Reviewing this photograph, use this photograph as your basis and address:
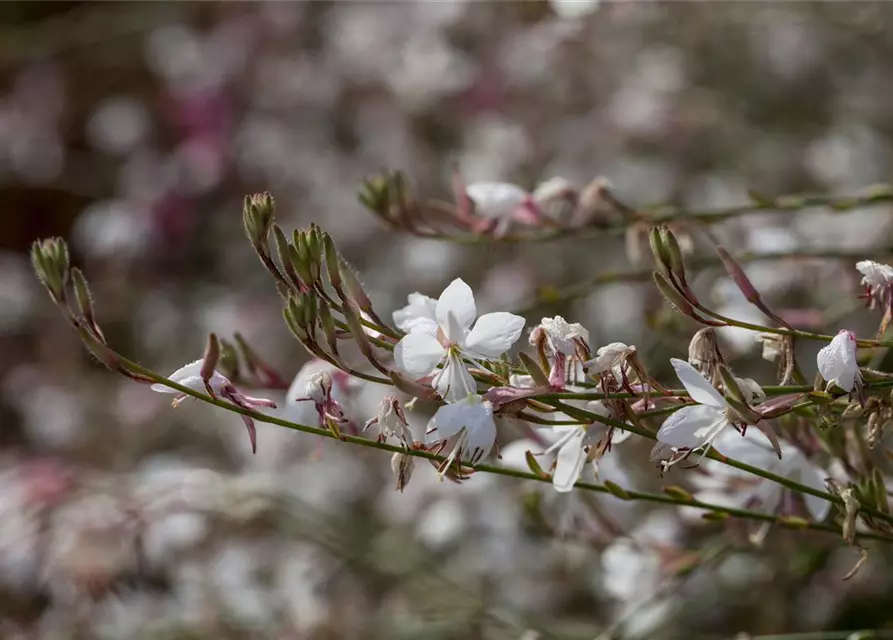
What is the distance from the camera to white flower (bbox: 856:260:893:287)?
611 mm

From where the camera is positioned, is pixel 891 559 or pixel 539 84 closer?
pixel 891 559

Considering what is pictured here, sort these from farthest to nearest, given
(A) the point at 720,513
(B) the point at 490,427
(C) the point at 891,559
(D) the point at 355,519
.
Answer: (D) the point at 355,519, (C) the point at 891,559, (A) the point at 720,513, (B) the point at 490,427

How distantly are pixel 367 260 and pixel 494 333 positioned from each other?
155 centimetres

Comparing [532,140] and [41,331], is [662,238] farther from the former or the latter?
[41,331]

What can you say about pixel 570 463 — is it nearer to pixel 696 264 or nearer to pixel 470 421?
pixel 470 421

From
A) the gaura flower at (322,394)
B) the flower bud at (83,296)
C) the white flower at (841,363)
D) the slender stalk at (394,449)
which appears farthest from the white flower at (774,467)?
the flower bud at (83,296)

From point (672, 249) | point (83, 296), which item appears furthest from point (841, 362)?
point (83, 296)

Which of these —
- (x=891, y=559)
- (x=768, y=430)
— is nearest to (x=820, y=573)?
(x=891, y=559)

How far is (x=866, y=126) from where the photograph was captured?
5.69 ft

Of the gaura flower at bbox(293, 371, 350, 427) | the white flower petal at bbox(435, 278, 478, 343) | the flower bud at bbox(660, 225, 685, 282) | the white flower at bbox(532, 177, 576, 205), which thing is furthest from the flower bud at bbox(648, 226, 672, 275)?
the white flower at bbox(532, 177, 576, 205)

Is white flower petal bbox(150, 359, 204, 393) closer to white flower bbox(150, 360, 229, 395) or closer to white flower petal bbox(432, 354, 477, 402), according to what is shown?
white flower bbox(150, 360, 229, 395)

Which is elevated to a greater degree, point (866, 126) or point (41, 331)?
point (866, 126)

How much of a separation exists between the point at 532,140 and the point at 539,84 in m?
0.11

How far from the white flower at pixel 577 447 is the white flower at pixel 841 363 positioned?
124 mm
